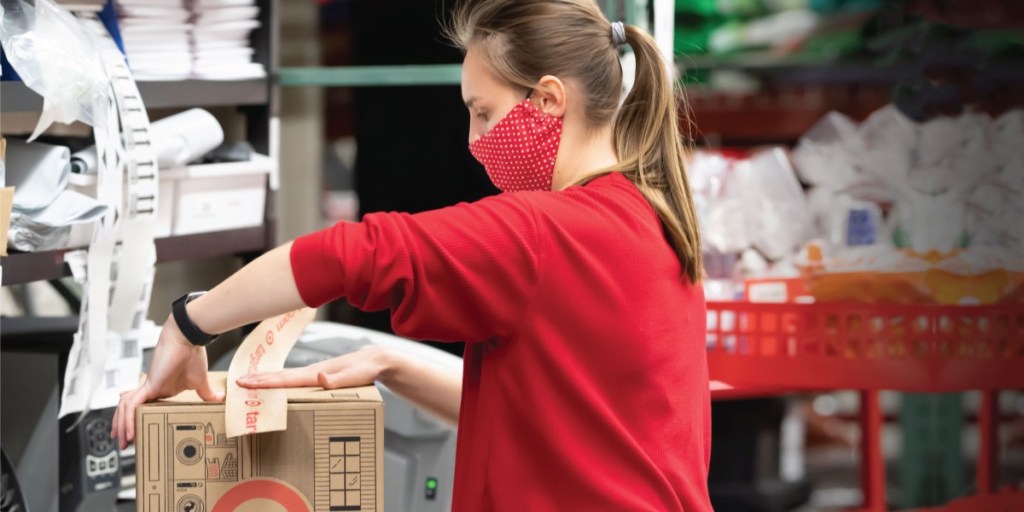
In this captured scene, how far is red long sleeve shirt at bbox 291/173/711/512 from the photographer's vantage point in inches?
54.6

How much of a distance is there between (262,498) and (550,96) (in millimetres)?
646

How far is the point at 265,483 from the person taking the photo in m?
1.63

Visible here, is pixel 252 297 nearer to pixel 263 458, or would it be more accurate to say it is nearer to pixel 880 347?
pixel 263 458

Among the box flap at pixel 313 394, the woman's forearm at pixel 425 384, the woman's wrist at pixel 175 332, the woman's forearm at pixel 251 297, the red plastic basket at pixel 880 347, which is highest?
the woman's forearm at pixel 251 297

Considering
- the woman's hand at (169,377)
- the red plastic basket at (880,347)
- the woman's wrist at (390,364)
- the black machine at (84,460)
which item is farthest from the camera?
the red plastic basket at (880,347)

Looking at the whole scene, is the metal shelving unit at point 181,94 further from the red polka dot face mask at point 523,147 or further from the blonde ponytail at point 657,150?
the blonde ponytail at point 657,150

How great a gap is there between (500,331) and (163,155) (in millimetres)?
1230

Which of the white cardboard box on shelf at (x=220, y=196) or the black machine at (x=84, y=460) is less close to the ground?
the white cardboard box on shelf at (x=220, y=196)

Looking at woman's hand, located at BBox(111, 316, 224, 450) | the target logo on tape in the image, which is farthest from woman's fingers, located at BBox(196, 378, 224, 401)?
the target logo on tape

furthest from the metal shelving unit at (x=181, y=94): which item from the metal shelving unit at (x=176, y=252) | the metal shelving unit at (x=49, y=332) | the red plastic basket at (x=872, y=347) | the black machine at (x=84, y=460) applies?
the red plastic basket at (x=872, y=347)

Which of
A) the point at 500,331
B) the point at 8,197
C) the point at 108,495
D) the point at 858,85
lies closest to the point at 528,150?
the point at 500,331

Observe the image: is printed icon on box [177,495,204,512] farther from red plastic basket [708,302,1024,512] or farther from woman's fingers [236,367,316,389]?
red plastic basket [708,302,1024,512]

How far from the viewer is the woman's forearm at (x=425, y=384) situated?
1871 mm

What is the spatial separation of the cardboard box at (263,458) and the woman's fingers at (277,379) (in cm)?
3
